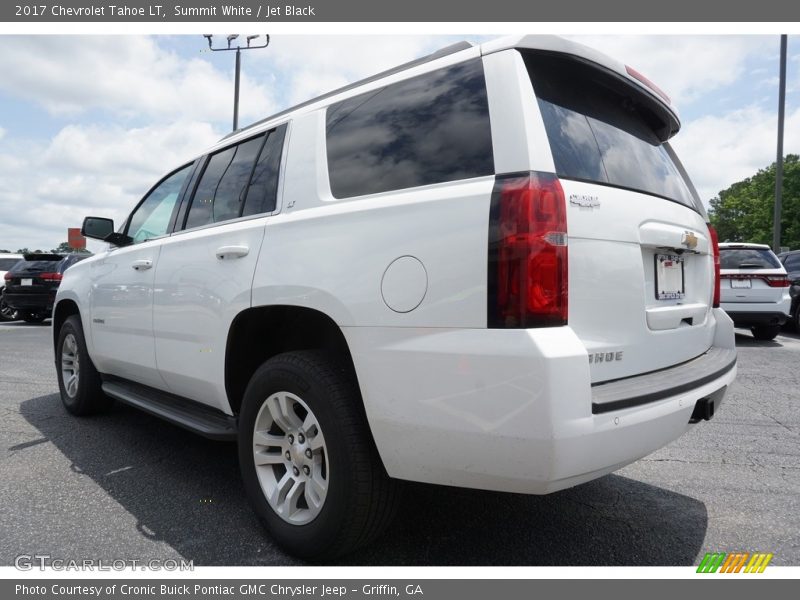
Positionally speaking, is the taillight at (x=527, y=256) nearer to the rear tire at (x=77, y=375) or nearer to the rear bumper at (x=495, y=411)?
the rear bumper at (x=495, y=411)

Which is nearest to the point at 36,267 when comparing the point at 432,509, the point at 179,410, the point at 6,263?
the point at 6,263

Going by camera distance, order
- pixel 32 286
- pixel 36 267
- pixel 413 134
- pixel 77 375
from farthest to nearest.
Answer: pixel 36 267 < pixel 32 286 < pixel 77 375 < pixel 413 134

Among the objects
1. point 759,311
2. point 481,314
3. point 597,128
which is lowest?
point 759,311

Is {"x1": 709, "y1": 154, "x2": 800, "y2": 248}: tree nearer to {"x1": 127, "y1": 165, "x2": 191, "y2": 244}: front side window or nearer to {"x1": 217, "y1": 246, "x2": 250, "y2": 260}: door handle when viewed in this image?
{"x1": 127, "y1": 165, "x2": 191, "y2": 244}: front side window

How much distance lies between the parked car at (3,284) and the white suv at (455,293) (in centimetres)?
1437

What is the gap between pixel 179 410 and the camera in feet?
10.5

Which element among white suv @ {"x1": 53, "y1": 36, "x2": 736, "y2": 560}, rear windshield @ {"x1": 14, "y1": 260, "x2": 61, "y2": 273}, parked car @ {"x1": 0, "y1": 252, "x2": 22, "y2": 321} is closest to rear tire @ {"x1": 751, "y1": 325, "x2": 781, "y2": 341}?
white suv @ {"x1": 53, "y1": 36, "x2": 736, "y2": 560}

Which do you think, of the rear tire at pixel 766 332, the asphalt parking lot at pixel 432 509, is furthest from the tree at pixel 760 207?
the asphalt parking lot at pixel 432 509

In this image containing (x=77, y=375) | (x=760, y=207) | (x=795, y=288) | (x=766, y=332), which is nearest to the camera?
(x=77, y=375)

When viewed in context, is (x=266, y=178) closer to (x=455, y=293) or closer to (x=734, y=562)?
(x=455, y=293)

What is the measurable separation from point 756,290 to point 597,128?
8.05 m

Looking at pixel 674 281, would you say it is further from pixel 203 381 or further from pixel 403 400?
pixel 203 381

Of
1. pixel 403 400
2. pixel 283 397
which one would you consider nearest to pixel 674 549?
Answer: pixel 403 400

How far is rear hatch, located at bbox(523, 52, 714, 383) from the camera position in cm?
196
